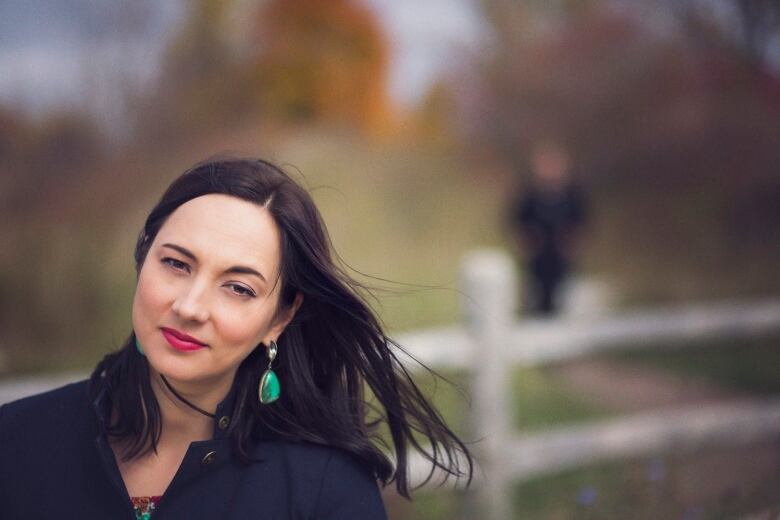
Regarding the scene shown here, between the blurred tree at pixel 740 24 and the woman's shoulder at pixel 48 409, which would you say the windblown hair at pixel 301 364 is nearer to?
the woman's shoulder at pixel 48 409

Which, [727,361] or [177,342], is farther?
[727,361]

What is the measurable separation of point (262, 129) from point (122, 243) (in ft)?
5.76

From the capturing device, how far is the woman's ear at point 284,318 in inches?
75.6

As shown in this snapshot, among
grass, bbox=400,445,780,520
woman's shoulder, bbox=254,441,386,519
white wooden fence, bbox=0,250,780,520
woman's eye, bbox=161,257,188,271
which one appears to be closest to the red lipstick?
woman's eye, bbox=161,257,188,271

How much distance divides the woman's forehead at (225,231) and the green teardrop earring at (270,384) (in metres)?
0.19

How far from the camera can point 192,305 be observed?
5.64ft

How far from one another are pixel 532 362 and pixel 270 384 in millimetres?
2271

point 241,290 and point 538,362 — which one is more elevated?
point 241,290

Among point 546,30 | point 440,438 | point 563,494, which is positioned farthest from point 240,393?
point 546,30

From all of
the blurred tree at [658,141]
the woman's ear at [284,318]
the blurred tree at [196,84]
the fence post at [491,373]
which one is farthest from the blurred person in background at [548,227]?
the woman's ear at [284,318]

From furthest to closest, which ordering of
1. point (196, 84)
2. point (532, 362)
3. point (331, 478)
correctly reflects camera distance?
point (196, 84), point (532, 362), point (331, 478)

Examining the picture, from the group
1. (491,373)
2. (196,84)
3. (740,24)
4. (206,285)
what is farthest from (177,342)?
(740,24)

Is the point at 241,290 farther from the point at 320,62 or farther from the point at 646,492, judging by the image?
the point at 320,62

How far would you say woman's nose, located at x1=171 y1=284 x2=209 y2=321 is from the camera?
5.62 ft
